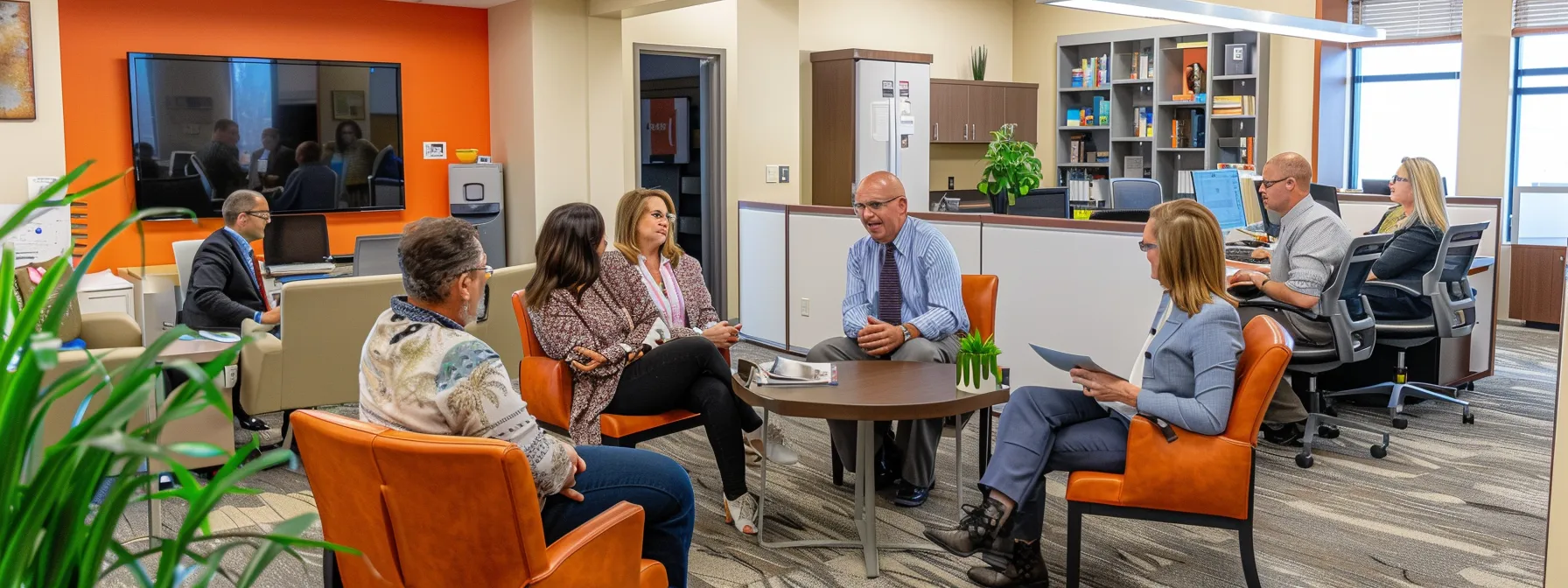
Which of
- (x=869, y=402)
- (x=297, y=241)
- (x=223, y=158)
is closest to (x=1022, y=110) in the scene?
Result: (x=297, y=241)

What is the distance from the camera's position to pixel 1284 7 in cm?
969

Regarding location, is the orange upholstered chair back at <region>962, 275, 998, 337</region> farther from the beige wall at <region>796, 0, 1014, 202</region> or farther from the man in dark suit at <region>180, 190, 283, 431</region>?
the beige wall at <region>796, 0, 1014, 202</region>

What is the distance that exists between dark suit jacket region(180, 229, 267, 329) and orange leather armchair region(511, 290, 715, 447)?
1715 millimetres

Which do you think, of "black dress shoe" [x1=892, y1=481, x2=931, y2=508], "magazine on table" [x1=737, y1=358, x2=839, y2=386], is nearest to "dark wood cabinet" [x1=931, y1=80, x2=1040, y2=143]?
"black dress shoe" [x1=892, y1=481, x2=931, y2=508]

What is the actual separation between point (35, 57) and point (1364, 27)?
319 inches

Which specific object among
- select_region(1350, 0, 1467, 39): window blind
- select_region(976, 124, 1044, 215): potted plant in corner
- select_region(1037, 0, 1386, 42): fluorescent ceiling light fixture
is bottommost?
select_region(976, 124, 1044, 215): potted plant in corner

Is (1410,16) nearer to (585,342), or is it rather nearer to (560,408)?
(585,342)

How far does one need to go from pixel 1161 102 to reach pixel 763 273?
4671 mm

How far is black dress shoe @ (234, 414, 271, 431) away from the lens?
17.1ft

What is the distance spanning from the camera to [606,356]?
3.74 m

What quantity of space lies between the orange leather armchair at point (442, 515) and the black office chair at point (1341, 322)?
137 inches

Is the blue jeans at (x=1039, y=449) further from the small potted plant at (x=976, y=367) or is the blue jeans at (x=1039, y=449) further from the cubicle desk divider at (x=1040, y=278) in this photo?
the cubicle desk divider at (x=1040, y=278)

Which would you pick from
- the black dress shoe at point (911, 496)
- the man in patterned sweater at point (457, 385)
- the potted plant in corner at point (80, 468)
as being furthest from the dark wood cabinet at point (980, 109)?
the potted plant in corner at point (80, 468)

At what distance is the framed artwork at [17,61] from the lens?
5.79 m
